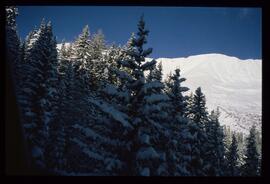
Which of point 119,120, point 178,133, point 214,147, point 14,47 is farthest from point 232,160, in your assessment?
point 14,47

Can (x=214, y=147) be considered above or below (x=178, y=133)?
below

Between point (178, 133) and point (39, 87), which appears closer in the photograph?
point (178, 133)

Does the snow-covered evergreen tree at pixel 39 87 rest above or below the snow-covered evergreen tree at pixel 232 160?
above

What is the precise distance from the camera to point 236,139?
24703 millimetres

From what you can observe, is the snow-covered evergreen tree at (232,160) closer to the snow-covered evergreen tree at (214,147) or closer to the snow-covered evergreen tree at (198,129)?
the snow-covered evergreen tree at (214,147)

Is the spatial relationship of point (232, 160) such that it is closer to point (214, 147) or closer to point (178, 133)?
point (214, 147)

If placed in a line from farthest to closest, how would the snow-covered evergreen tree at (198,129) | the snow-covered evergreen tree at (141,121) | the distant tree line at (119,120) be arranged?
the snow-covered evergreen tree at (198,129)
the distant tree line at (119,120)
the snow-covered evergreen tree at (141,121)

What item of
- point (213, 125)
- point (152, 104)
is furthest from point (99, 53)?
point (152, 104)

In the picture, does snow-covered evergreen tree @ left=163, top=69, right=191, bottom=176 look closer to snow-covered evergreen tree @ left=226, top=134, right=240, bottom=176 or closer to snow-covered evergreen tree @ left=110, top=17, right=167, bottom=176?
snow-covered evergreen tree @ left=110, top=17, right=167, bottom=176

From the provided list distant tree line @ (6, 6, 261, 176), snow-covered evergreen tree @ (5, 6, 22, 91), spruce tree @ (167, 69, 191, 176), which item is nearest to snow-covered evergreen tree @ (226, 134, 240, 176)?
distant tree line @ (6, 6, 261, 176)

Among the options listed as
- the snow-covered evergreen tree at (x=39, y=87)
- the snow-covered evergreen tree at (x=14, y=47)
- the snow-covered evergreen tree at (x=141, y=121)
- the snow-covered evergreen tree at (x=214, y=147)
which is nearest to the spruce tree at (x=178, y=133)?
the snow-covered evergreen tree at (x=141, y=121)

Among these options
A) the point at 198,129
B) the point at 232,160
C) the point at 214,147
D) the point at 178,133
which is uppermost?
the point at 198,129

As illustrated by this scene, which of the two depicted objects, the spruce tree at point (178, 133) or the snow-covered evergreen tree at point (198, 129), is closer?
the spruce tree at point (178, 133)

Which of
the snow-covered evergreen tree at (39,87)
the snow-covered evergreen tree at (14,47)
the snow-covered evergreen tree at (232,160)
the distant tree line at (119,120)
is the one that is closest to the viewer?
the distant tree line at (119,120)
